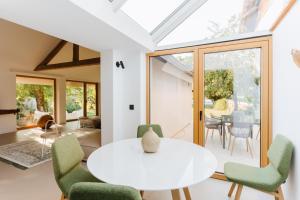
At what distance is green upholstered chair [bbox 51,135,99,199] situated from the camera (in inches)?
59.7

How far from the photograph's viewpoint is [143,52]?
10.6 ft

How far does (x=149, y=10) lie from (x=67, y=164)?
→ 99.7 inches

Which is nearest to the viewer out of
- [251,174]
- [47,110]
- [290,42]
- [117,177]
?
[117,177]

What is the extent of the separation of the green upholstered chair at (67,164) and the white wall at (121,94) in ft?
4.30

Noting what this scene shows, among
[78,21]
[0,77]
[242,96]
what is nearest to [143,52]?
[78,21]

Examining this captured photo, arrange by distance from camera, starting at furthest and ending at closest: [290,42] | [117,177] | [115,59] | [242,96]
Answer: [115,59], [242,96], [290,42], [117,177]

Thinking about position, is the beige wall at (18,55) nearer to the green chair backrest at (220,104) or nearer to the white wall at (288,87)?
the green chair backrest at (220,104)

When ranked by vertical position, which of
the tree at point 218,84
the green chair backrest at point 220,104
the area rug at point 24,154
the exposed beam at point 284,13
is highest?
the exposed beam at point 284,13

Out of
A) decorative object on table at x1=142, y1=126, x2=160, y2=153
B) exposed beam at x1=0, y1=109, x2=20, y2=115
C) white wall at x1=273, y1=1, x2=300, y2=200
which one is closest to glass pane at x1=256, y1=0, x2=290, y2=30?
white wall at x1=273, y1=1, x2=300, y2=200

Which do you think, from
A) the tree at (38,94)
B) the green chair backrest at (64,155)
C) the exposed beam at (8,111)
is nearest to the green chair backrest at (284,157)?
the green chair backrest at (64,155)

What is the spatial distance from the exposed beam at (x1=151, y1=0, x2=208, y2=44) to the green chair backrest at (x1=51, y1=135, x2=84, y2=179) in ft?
7.60

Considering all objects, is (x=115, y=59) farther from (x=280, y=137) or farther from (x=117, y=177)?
(x=280, y=137)

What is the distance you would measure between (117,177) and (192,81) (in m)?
2.14

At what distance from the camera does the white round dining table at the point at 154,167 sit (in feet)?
3.82
